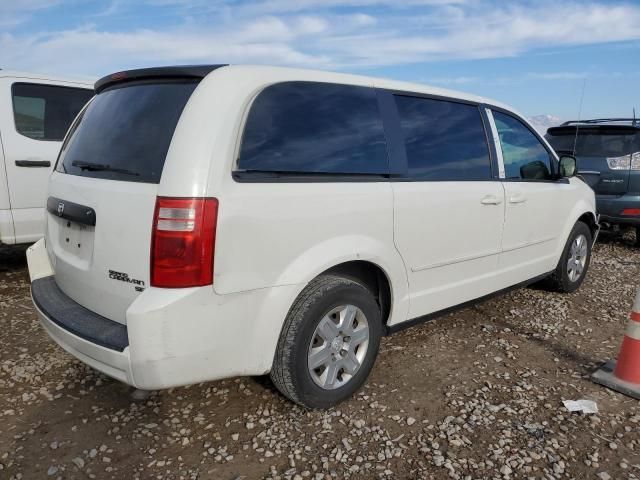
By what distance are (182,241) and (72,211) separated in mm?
829

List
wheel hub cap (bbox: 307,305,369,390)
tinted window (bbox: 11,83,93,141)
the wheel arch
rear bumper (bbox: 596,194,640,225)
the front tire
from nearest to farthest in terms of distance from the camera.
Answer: the front tire, wheel hub cap (bbox: 307,305,369,390), the wheel arch, tinted window (bbox: 11,83,93,141), rear bumper (bbox: 596,194,640,225)

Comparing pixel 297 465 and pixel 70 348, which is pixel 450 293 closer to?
pixel 297 465

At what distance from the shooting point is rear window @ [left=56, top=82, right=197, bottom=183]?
2.30 m

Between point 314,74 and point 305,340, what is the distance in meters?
1.39

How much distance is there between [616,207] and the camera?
662 centimetres

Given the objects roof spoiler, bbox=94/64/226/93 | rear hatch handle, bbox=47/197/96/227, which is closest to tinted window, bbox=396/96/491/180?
roof spoiler, bbox=94/64/226/93

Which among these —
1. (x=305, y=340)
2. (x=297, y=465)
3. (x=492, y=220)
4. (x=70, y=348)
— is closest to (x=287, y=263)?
(x=305, y=340)

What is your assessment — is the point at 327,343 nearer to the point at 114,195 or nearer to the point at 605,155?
the point at 114,195

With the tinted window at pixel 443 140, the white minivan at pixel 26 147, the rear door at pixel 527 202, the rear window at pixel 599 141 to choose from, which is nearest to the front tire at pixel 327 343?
the tinted window at pixel 443 140

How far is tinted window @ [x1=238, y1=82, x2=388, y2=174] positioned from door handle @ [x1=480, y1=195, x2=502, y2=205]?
96 cm

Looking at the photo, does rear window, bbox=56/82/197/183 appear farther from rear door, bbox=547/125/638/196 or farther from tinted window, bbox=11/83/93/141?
rear door, bbox=547/125/638/196

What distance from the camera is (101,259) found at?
2.37m

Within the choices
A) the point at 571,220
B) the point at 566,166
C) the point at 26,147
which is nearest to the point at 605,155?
the point at 571,220

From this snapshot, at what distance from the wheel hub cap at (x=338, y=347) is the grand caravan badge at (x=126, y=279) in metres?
0.89
